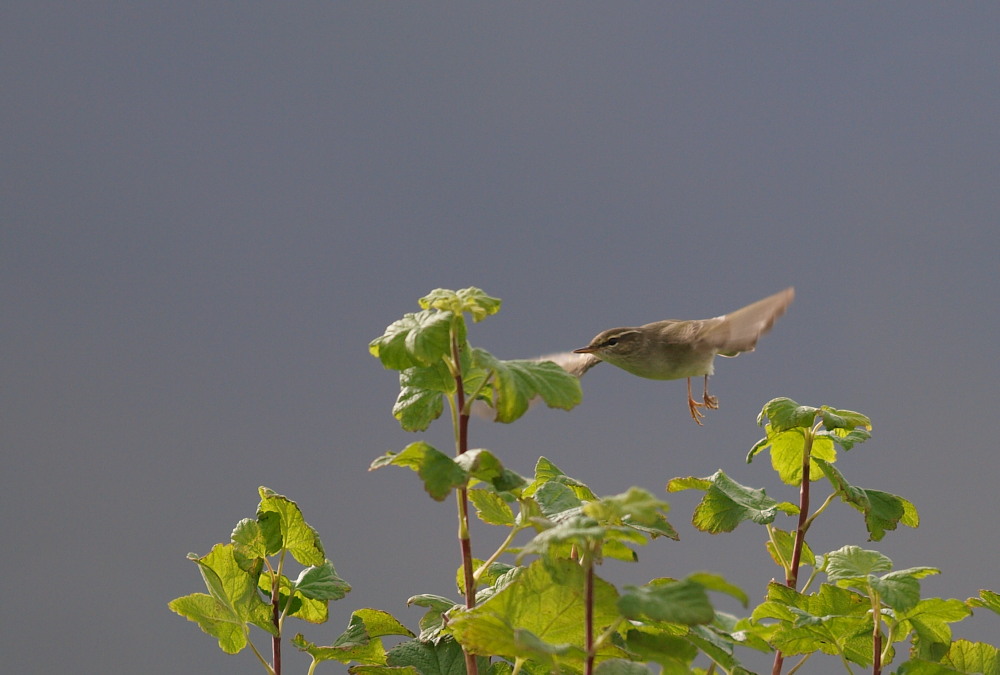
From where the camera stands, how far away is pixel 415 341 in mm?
1432

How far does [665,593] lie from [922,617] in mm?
885

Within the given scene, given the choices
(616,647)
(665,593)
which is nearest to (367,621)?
(616,647)

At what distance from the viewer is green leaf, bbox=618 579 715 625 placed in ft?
3.80

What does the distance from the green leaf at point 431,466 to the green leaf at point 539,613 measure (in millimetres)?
182

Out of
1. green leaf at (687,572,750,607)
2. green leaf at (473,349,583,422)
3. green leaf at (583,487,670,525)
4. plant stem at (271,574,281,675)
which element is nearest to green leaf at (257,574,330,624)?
plant stem at (271,574,281,675)

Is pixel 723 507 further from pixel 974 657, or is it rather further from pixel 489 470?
pixel 489 470

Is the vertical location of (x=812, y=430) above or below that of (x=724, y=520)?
above

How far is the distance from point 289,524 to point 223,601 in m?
0.18

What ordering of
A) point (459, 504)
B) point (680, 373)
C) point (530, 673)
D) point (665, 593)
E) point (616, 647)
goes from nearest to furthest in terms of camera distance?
point (665, 593) < point (616, 647) < point (459, 504) < point (530, 673) < point (680, 373)

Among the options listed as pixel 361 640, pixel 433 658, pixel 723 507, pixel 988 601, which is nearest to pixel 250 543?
pixel 361 640

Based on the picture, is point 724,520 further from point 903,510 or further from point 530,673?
point 530,673

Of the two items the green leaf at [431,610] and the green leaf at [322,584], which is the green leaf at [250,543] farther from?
the green leaf at [431,610]

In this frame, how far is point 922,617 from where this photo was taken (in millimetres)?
1848

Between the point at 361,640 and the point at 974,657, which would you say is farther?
the point at 974,657
